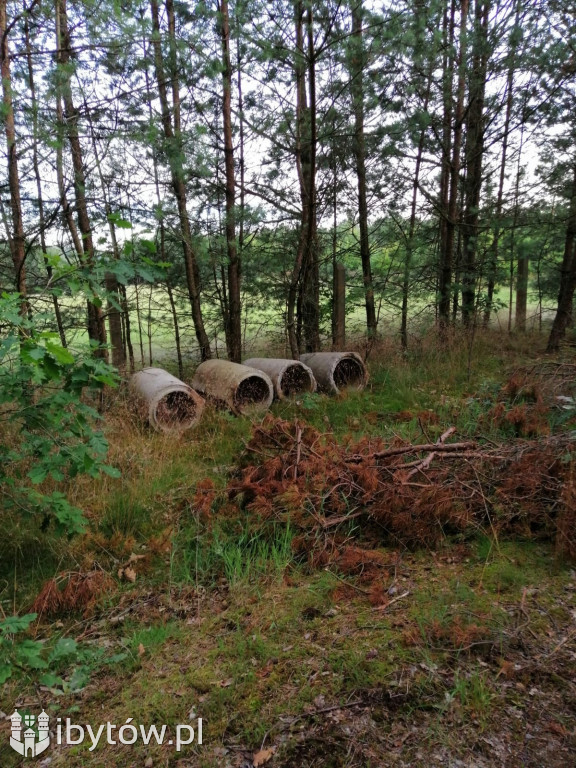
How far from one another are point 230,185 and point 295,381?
3.34m

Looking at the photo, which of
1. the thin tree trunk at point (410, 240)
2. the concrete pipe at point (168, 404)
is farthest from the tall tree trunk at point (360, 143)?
the concrete pipe at point (168, 404)

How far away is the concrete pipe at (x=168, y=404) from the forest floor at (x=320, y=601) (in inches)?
21.8

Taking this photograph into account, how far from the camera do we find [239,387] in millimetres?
5758

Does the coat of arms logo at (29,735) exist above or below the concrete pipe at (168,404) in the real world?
below

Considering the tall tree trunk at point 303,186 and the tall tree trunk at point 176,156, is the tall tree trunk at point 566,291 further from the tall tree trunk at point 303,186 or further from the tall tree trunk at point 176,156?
the tall tree trunk at point 176,156

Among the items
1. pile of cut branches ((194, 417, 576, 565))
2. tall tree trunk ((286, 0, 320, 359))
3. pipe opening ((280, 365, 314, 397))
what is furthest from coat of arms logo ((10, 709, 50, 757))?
tall tree trunk ((286, 0, 320, 359))

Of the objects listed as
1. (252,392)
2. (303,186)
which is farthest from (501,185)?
(252,392)

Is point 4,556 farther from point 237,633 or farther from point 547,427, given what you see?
point 547,427

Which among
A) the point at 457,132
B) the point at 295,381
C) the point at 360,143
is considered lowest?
the point at 295,381

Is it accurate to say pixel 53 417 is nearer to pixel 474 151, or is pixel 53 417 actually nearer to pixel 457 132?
pixel 457 132

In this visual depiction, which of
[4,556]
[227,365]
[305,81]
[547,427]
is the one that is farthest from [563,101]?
[4,556]

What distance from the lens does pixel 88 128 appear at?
15.7ft

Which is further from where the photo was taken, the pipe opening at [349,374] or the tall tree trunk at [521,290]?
the tall tree trunk at [521,290]

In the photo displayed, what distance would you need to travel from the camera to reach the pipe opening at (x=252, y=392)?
5.74 meters
